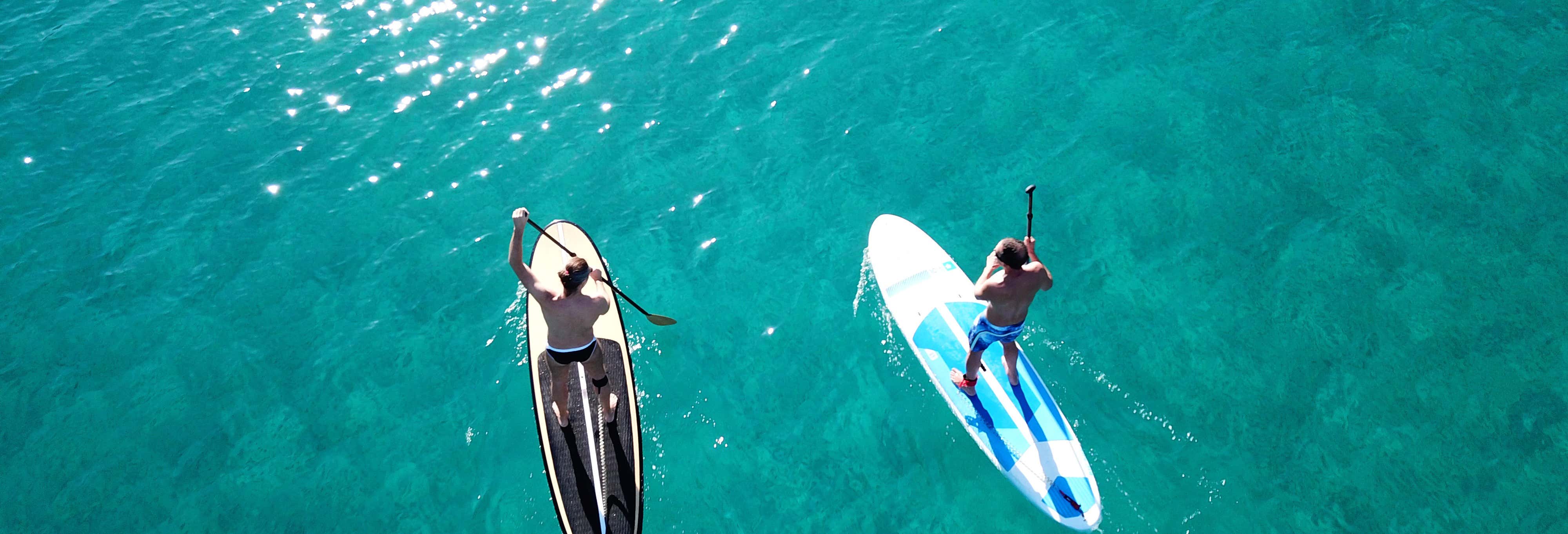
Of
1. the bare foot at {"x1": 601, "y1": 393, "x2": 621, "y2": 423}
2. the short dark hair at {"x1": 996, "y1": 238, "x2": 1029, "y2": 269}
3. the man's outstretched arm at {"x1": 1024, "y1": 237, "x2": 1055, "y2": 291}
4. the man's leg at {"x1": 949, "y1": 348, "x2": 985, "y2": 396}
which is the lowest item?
the man's leg at {"x1": 949, "y1": 348, "x2": 985, "y2": 396}

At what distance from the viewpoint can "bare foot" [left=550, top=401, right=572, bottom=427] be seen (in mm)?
8023

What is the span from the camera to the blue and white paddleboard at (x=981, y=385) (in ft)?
25.5

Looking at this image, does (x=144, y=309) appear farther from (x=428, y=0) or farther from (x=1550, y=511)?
(x=1550, y=511)

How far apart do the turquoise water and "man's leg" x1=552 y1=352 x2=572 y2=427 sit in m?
0.60

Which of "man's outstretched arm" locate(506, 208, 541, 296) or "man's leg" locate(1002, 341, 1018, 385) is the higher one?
"man's outstretched arm" locate(506, 208, 541, 296)

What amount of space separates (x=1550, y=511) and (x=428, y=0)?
15.6 meters

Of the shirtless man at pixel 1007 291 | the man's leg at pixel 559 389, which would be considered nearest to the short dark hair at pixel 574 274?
the man's leg at pixel 559 389

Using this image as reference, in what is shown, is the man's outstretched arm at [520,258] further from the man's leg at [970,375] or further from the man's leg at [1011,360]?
the man's leg at [1011,360]

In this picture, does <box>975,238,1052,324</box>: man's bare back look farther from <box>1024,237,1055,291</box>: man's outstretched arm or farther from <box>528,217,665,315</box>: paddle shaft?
<box>528,217,665,315</box>: paddle shaft

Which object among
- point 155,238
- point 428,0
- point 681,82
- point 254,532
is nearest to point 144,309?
point 155,238

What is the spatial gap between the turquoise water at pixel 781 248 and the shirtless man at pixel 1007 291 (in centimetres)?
112

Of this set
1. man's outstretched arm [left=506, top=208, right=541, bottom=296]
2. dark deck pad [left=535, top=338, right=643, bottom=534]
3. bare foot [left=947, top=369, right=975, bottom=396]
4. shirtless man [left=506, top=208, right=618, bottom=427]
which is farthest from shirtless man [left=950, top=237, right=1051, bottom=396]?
man's outstretched arm [left=506, top=208, right=541, bottom=296]

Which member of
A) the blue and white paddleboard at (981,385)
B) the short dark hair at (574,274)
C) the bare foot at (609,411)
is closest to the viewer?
the short dark hair at (574,274)

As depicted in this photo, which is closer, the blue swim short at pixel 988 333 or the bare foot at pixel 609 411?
the blue swim short at pixel 988 333
